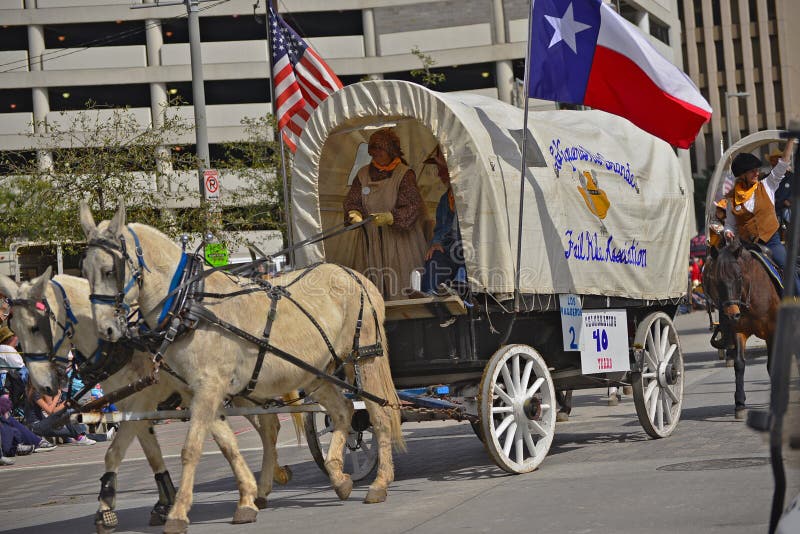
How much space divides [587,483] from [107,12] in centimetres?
4340

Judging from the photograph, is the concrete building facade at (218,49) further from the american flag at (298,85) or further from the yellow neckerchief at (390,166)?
the yellow neckerchief at (390,166)

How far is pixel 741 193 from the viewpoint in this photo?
1250cm

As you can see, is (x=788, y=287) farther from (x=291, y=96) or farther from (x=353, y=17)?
(x=353, y=17)

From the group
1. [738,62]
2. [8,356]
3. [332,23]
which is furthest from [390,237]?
[738,62]

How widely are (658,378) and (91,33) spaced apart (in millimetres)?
42062

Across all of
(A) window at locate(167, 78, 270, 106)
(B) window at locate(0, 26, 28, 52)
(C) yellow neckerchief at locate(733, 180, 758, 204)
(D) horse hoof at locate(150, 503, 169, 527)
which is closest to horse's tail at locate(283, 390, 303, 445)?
(D) horse hoof at locate(150, 503, 169, 527)

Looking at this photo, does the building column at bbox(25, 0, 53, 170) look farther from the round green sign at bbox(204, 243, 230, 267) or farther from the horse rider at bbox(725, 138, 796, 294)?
the horse rider at bbox(725, 138, 796, 294)

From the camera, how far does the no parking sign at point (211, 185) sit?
71.0 feet

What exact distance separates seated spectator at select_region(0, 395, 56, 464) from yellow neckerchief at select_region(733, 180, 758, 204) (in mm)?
9681

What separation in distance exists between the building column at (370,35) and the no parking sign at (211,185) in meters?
28.8

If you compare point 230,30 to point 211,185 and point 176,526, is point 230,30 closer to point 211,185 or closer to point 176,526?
point 211,185

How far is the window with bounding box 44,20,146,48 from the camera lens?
4912cm

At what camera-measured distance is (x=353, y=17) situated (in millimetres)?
51062

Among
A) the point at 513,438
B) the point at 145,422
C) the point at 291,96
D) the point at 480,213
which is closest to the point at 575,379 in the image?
the point at 513,438
